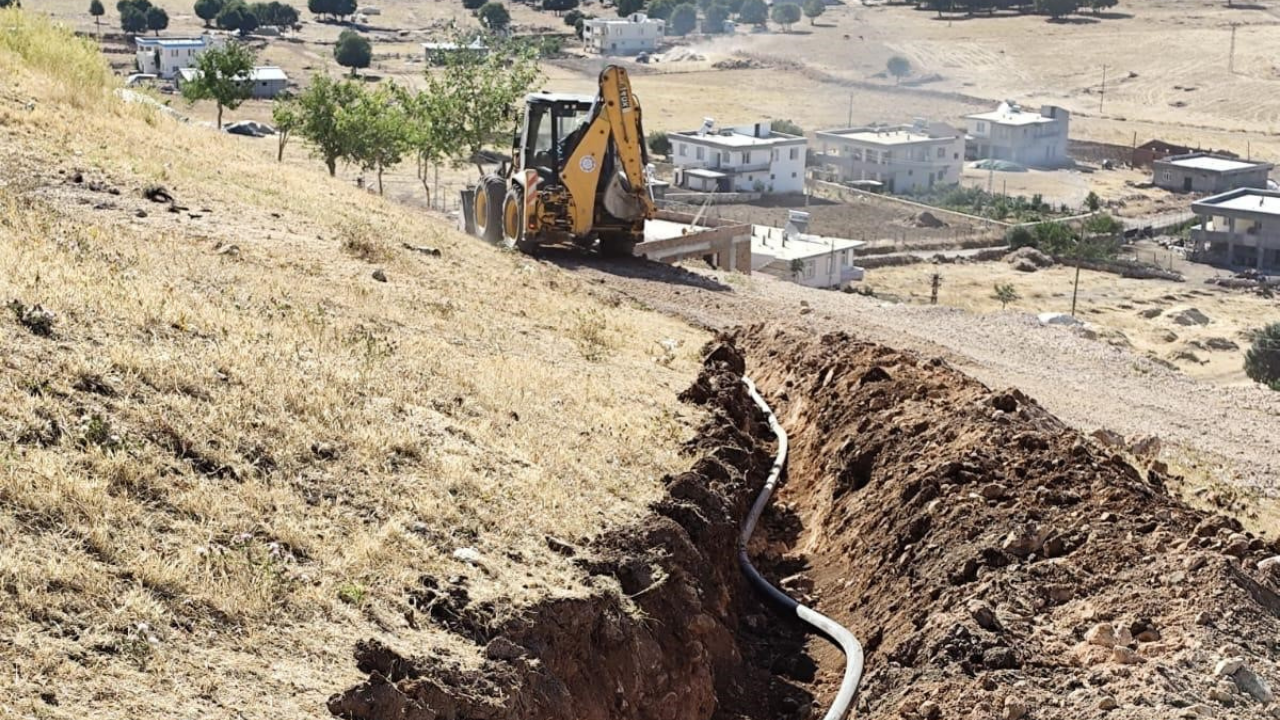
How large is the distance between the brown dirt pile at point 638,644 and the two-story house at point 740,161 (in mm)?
62932

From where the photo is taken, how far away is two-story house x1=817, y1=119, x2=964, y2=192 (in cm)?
8338

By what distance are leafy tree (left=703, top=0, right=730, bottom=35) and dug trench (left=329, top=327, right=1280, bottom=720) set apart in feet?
445

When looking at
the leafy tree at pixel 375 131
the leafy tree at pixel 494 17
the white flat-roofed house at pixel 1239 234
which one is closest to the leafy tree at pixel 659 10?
the leafy tree at pixel 494 17

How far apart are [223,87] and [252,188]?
27.7 meters

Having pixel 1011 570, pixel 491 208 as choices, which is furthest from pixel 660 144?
pixel 1011 570

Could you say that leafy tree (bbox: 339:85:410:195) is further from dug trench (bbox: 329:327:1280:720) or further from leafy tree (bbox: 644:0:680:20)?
leafy tree (bbox: 644:0:680:20)

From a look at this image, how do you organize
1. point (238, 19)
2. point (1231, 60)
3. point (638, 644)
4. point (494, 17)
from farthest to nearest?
point (494, 17) → point (238, 19) → point (1231, 60) → point (638, 644)

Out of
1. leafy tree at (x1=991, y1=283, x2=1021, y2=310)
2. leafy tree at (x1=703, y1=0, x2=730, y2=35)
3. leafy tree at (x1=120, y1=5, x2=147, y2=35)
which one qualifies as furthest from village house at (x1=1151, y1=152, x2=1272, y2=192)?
leafy tree at (x1=120, y1=5, x2=147, y2=35)

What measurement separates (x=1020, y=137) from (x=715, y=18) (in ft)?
202

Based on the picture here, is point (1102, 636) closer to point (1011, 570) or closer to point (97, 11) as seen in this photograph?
point (1011, 570)

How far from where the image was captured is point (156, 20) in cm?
11938

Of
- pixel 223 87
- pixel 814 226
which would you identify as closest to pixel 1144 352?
pixel 814 226

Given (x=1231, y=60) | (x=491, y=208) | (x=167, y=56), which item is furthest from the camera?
(x=1231, y=60)

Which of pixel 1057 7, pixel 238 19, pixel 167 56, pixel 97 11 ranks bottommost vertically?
pixel 167 56
